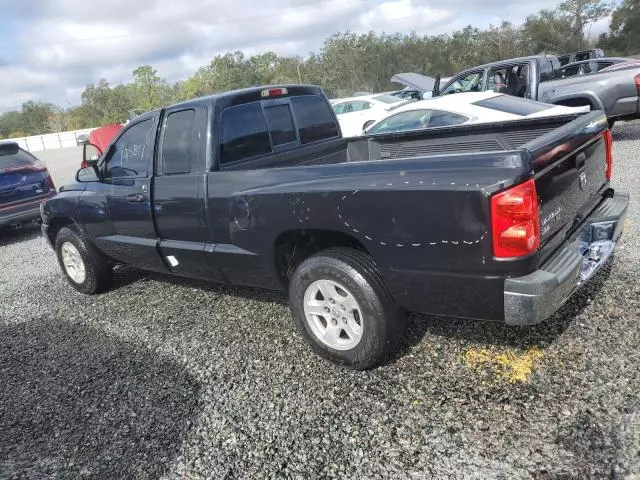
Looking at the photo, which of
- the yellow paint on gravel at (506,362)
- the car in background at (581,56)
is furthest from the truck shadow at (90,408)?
the car in background at (581,56)

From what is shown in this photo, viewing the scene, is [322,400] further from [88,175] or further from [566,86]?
[566,86]

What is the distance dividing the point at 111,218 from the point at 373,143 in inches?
98.9

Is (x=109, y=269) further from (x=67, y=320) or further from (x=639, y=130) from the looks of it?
(x=639, y=130)

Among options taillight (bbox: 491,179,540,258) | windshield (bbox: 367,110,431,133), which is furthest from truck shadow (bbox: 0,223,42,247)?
taillight (bbox: 491,179,540,258)

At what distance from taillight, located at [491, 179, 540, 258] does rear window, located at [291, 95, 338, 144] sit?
94.3 inches

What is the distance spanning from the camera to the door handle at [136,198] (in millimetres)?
4285

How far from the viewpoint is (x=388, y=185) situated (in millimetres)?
2707

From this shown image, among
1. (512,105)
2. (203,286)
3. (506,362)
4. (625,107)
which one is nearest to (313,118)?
(203,286)

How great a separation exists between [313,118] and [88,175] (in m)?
2.23

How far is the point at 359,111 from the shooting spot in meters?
13.6

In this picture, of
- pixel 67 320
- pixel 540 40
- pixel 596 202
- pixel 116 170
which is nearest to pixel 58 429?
pixel 67 320

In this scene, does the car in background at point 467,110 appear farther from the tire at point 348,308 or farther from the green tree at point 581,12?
the green tree at point 581,12

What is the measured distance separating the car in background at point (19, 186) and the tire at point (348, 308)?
6.90 metres

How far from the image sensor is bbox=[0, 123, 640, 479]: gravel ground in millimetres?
2447
